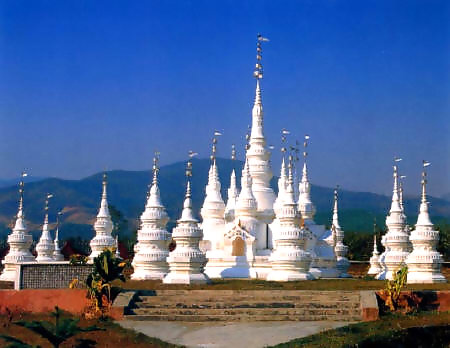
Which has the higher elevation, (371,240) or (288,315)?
(371,240)

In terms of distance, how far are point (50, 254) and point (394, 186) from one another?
2177 cm

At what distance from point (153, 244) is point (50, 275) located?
37.8 feet

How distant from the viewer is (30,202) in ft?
577

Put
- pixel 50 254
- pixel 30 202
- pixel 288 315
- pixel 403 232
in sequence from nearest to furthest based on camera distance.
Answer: pixel 288 315 → pixel 403 232 → pixel 50 254 → pixel 30 202

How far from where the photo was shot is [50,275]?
116ft

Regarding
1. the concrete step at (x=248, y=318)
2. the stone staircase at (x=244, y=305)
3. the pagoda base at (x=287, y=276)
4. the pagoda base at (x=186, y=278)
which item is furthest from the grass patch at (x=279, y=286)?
the concrete step at (x=248, y=318)

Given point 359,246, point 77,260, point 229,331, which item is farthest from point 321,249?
point 359,246

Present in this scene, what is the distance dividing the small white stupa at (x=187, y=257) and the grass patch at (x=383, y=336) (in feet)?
45.3

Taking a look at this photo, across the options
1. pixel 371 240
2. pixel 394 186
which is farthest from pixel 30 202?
pixel 394 186

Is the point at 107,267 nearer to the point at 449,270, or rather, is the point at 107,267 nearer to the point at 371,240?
the point at 449,270

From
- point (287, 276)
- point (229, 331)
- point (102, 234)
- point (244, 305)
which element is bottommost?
point (229, 331)

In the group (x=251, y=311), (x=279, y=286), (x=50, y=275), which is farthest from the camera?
(x=279, y=286)

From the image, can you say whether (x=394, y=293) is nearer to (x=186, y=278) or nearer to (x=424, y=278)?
(x=186, y=278)

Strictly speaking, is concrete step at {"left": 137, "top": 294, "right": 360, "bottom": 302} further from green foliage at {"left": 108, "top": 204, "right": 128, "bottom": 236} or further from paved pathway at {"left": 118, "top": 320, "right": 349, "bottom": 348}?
green foliage at {"left": 108, "top": 204, "right": 128, "bottom": 236}
